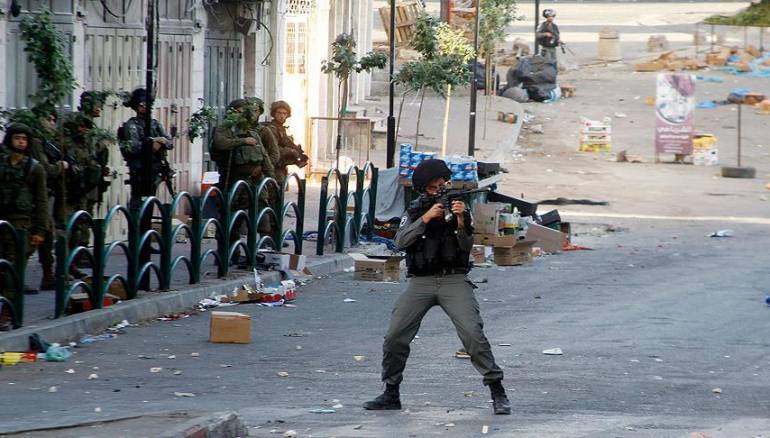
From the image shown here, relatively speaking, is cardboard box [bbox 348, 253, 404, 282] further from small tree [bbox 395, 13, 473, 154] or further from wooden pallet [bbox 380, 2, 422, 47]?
wooden pallet [bbox 380, 2, 422, 47]

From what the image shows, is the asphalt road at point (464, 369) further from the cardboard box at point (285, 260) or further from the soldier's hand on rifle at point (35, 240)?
the soldier's hand on rifle at point (35, 240)

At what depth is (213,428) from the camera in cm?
812

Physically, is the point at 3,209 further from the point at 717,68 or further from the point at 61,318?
the point at 717,68

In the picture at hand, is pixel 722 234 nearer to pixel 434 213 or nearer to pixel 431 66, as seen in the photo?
pixel 431 66

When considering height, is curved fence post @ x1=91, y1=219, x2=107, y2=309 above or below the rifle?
below

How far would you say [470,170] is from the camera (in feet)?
67.4

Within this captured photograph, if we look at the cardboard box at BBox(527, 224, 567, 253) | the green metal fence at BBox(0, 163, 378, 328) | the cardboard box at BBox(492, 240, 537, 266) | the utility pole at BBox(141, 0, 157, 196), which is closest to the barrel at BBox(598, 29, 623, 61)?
the cardboard box at BBox(527, 224, 567, 253)

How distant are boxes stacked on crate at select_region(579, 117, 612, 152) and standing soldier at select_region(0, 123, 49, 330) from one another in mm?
23371

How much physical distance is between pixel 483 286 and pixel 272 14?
9851 mm

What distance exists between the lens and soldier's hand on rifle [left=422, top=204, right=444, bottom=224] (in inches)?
372

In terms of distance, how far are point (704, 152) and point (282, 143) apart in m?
16.8

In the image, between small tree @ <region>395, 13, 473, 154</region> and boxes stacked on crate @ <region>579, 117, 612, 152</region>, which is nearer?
small tree @ <region>395, 13, 473, 154</region>

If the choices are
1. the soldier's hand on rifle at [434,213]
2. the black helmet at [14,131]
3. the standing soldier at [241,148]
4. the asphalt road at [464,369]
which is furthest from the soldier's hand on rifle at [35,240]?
the soldier's hand on rifle at [434,213]

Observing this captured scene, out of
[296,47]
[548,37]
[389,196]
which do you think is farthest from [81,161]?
[548,37]
